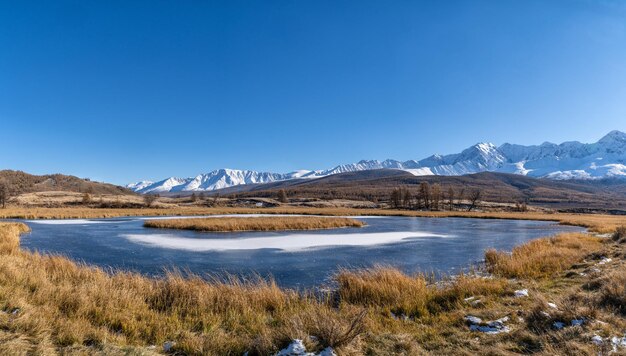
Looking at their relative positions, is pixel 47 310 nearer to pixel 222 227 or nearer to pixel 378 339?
pixel 378 339

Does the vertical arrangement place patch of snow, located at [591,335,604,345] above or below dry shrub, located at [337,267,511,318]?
above

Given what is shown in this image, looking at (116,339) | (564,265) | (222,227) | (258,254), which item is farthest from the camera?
(222,227)

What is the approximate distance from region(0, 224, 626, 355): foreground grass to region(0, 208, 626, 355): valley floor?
0.09 feet

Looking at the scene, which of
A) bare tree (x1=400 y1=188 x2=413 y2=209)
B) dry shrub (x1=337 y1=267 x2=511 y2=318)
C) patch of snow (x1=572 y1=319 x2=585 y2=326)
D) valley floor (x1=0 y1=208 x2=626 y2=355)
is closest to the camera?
valley floor (x1=0 y1=208 x2=626 y2=355)

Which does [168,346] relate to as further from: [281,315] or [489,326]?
[489,326]

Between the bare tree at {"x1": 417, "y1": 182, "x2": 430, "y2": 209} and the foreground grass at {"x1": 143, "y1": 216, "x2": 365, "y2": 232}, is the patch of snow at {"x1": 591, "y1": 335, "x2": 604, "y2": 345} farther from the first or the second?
the bare tree at {"x1": 417, "y1": 182, "x2": 430, "y2": 209}

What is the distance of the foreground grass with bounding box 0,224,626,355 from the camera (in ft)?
20.6

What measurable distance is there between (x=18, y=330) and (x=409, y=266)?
48.1 feet

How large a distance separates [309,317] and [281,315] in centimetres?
135

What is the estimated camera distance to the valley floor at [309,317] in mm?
6230

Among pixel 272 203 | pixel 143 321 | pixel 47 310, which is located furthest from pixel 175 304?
pixel 272 203

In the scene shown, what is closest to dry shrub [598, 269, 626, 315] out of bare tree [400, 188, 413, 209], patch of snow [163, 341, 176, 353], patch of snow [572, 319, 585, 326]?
patch of snow [572, 319, 585, 326]

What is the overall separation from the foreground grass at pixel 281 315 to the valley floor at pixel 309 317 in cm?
3

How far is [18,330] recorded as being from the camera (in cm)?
632
